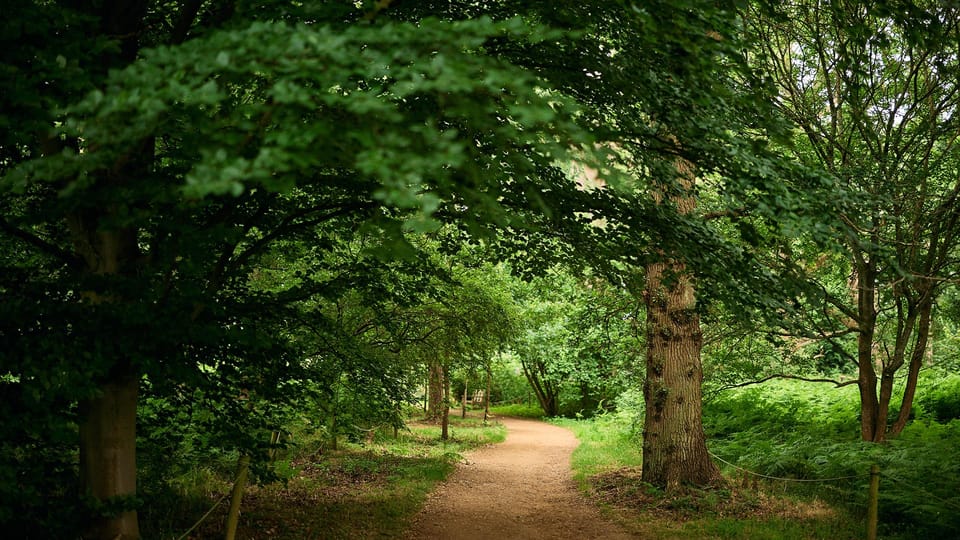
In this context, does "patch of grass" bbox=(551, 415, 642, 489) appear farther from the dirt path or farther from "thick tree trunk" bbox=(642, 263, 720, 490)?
"thick tree trunk" bbox=(642, 263, 720, 490)

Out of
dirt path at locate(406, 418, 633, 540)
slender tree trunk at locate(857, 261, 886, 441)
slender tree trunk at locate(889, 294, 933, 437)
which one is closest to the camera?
dirt path at locate(406, 418, 633, 540)

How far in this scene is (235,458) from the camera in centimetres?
956

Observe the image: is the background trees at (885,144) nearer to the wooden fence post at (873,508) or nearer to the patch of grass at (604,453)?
the wooden fence post at (873,508)

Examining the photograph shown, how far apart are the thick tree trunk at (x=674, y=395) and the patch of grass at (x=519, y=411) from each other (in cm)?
2877

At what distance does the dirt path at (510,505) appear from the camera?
828 cm

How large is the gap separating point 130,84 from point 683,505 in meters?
8.59

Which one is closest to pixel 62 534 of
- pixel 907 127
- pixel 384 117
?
pixel 384 117

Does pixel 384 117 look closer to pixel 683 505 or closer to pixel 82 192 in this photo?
pixel 82 192

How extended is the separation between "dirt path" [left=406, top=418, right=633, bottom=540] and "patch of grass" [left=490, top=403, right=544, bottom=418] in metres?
21.6

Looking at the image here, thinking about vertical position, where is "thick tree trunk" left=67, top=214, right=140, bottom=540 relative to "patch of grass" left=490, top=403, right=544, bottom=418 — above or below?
above

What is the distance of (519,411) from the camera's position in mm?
40250

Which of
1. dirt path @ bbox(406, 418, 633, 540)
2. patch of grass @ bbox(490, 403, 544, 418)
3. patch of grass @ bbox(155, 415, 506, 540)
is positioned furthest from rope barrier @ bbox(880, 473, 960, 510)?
patch of grass @ bbox(490, 403, 544, 418)

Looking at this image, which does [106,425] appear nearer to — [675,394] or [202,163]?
[202,163]

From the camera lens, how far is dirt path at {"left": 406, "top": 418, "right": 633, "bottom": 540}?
27.2ft
